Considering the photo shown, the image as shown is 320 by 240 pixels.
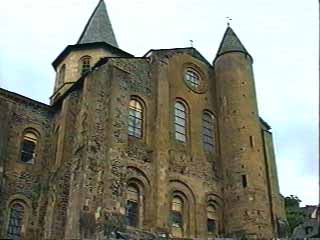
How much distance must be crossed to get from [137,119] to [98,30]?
53.2 ft

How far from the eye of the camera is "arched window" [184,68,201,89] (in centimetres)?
3378

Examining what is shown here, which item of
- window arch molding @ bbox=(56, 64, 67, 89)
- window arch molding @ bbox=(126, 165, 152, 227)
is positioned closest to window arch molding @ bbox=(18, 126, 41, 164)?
window arch molding @ bbox=(126, 165, 152, 227)

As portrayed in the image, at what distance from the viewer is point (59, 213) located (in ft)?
87.2

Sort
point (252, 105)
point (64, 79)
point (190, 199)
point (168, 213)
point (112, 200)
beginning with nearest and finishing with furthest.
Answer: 1. point (112, 200)
2. point (168, 213)
3. point (190, 199)
4. point (252, 105)
5. point (64, 79)

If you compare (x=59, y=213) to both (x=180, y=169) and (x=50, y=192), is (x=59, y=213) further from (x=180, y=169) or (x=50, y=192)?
(x=180, y=169)

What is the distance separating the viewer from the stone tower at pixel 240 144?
29.4 m

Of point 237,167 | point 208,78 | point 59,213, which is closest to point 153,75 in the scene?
point 208,78

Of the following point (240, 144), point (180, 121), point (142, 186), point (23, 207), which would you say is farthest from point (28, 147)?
point (240, 144)

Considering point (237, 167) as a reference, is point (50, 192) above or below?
below

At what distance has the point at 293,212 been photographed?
53.3 meters

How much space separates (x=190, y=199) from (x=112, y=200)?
232 inches

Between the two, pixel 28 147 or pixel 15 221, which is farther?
pixel 28 147

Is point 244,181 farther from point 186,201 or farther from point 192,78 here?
point 192,78

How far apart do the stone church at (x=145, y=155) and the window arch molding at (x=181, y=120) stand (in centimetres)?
7
